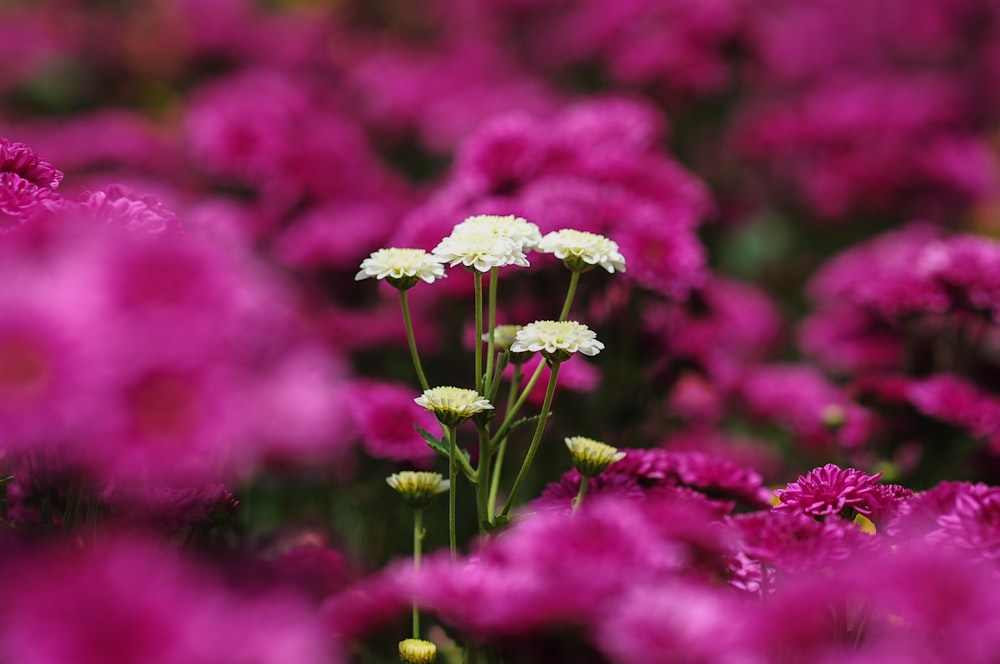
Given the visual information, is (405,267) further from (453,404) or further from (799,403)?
(799,403)

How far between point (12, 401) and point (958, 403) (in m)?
1.25

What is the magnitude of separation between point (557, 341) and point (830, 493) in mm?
295

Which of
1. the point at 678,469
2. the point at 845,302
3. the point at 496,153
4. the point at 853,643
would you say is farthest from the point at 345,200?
the point at 853,643

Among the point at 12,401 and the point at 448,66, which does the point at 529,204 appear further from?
the point at 448,66

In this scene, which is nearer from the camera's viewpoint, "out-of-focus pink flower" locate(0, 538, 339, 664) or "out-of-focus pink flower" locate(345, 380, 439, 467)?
"out-of-focus pink flower" locate(0, 538, 339, 664)

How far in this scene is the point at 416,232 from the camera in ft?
4.39

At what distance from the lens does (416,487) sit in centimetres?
96

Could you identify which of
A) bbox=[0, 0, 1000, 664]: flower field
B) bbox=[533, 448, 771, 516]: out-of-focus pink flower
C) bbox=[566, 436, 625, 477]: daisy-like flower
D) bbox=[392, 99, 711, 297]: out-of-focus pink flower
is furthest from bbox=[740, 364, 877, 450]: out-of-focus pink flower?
bbox=[566, 436, 625, 477]: daisy-like flower

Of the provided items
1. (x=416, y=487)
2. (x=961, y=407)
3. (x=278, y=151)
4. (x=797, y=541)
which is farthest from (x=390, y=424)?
(x=278, y=151)

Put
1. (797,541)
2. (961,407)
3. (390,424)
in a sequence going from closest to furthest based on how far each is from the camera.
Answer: (797,541), (390,424), (961,407)

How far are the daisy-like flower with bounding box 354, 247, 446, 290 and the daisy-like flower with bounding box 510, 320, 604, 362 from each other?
105 millimetres

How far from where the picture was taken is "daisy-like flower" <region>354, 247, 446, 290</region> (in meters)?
0.89

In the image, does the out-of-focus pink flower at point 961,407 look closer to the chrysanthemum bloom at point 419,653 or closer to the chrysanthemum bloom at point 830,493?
the chrysanthemum bloom at point 830,493

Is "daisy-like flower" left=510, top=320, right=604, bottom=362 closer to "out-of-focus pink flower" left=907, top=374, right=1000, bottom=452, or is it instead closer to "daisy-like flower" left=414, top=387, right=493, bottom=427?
"daisy-like flower" left=414, top=387, right=493, bottom=427
